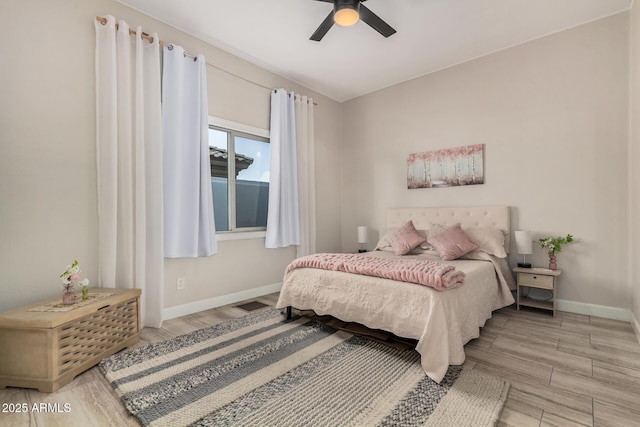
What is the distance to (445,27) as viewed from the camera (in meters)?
3.09

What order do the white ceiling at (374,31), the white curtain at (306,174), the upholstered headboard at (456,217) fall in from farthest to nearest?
the white curtain at (306,174) → the upholstered headboard at (456,217) → the white ceiling at (374,31)

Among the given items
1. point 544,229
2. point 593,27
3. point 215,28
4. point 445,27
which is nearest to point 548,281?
point 544,229

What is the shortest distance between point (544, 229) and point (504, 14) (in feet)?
7.33

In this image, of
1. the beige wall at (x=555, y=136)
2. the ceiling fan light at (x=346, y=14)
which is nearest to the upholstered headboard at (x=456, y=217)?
the beige wall at (x=555, y=136)

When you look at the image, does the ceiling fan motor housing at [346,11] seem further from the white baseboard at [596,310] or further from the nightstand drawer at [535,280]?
the white baseboard at [596,310]

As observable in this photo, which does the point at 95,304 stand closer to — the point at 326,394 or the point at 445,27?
the point at 326,394

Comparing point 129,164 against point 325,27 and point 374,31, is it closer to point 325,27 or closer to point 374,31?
point 325,27

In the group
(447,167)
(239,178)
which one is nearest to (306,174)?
(239,178)

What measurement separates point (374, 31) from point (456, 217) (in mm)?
2366

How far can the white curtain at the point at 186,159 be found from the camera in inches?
118

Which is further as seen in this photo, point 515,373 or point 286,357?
point 286,357

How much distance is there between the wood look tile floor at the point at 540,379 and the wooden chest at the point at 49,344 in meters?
0.08

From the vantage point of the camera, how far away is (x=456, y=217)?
12.4 feet

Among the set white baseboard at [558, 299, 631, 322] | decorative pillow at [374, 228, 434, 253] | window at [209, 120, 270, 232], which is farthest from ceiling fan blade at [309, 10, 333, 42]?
white baseboard at [558, 299, 631, 322]
